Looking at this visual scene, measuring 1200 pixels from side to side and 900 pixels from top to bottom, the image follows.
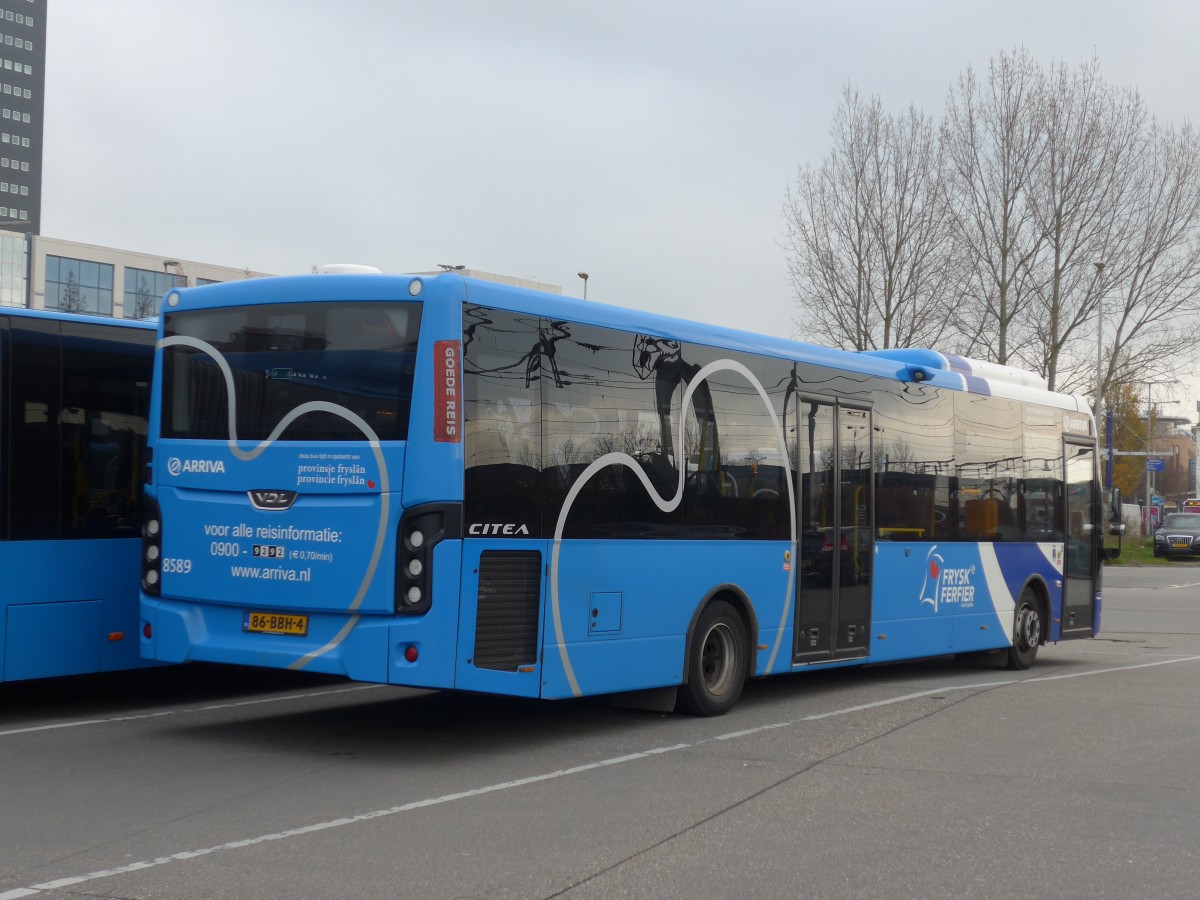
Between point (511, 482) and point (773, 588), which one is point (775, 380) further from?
point (511, 482)

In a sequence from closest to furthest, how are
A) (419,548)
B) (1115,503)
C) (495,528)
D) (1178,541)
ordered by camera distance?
1. (419,548)
2. (495,528)
3. (1115,503)
4. (1178,541)

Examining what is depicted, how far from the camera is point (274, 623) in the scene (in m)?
8.88

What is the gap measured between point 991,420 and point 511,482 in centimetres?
774

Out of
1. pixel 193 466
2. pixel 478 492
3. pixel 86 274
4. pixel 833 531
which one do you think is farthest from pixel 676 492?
pixel 86 274

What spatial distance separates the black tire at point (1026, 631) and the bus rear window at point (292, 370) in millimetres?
9270

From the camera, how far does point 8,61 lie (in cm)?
13338

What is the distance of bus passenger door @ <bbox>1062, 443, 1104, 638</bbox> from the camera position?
16594mm

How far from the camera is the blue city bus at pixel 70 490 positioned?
9.73 meters

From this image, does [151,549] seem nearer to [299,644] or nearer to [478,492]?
[299,644]

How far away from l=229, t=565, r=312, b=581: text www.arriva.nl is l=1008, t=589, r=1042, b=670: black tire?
929 cm

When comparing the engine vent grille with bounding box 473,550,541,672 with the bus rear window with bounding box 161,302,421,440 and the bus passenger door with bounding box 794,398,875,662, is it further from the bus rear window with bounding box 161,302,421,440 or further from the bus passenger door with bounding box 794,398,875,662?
the bus passenger door with bounding box 794,398,875,662

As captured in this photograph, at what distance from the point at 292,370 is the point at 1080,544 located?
1115 centimetres

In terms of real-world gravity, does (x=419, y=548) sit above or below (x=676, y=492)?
below

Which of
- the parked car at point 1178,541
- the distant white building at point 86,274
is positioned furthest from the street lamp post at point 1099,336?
the distant white building at point 86,274
